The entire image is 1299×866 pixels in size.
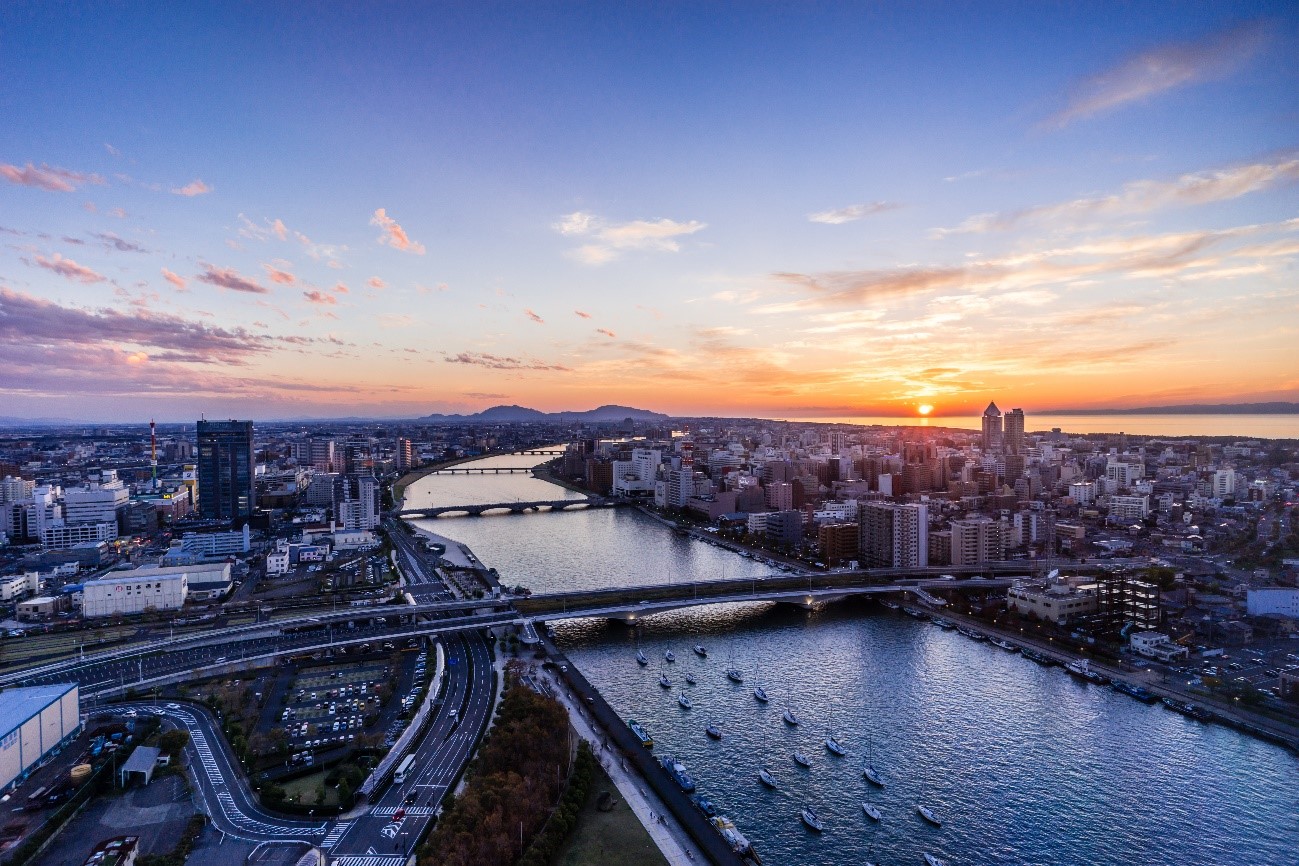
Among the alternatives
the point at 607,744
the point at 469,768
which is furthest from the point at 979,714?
the point at 469,768

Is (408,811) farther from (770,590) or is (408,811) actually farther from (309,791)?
(770,590)

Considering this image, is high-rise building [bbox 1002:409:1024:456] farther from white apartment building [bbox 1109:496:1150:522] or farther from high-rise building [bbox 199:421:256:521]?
high-rise building [bbox 199:421:256:521]

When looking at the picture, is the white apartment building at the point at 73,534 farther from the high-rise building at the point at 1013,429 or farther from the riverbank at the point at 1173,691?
the high-rise building at the point at 1013,429

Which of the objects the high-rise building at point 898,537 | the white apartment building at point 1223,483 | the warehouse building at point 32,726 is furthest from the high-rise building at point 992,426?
the warehouse building at point 32,726

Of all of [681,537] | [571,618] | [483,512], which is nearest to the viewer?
[571,618]

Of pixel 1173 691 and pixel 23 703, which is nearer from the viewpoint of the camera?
pixel 23 703

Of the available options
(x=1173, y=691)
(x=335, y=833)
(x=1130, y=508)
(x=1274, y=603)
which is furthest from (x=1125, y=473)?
(x=335, y=833)


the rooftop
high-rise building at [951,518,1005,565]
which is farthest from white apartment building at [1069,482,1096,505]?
the rooftop

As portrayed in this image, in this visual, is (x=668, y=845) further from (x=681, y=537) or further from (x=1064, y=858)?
(x=681, y=537)
